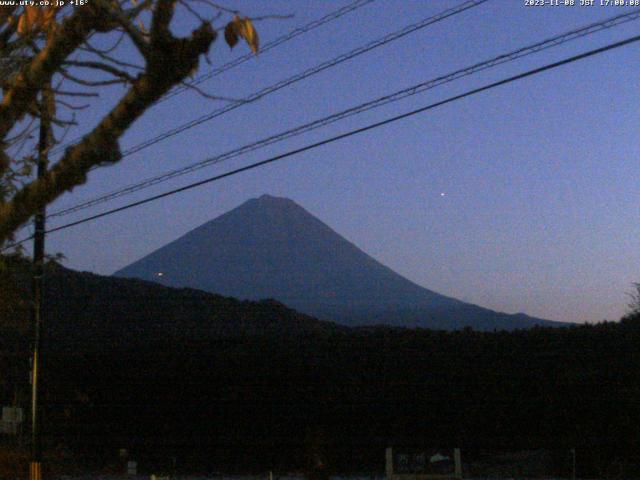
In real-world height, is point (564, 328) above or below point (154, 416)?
above

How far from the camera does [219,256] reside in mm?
96562

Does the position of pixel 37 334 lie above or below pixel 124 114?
below

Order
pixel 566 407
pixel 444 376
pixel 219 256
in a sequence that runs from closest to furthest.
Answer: pixel 566 407, pixel 444 376, pixel 219 256

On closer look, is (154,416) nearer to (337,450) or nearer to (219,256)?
(337,450)

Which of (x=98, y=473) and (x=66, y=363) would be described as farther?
(x=66, y=363)

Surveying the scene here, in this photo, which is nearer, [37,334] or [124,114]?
[124,114]

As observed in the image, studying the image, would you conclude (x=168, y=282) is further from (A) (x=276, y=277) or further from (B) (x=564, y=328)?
(B) (x=564, y=328)

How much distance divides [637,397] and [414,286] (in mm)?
74913

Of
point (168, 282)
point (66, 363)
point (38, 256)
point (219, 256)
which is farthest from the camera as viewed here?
point (219, 256)

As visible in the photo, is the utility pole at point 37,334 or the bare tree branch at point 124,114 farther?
the utility pole at point 37,334

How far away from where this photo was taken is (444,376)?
94.8 ft

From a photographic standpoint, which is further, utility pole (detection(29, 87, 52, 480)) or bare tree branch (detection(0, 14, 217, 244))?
utility pole (detection(29, 87, 52, 480))

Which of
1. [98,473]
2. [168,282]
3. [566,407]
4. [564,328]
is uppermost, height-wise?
[168,282]

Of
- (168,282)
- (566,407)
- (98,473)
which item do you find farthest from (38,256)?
(168,282)
